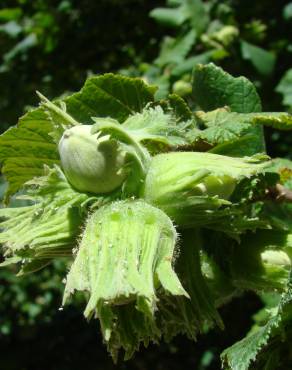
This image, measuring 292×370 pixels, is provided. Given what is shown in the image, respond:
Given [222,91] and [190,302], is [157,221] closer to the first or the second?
[190,302]

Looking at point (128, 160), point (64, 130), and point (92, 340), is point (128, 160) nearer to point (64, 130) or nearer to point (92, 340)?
point (64, 130)

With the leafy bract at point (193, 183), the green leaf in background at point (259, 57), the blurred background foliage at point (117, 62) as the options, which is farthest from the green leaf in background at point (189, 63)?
the leafy bract at point (193, 183)

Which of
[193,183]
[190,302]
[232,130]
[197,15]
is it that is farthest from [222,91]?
[197,15]

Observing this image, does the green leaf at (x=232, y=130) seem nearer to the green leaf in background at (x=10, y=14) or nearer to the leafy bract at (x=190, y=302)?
the leafy bract at (x=190, y=302)

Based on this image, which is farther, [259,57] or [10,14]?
[10,14]

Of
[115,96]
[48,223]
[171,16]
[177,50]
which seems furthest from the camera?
[171,16]

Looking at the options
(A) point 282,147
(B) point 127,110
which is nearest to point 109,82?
(B) point 127,110
